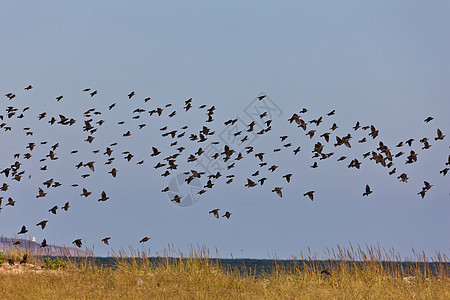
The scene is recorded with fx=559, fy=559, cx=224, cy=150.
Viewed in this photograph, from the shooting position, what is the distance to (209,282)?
17.0 metres

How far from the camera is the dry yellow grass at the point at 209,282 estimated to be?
14812 millimetres

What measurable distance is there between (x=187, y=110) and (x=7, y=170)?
22.8ft

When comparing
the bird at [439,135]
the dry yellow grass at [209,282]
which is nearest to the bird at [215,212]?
the dry yellow grass at [209,282]

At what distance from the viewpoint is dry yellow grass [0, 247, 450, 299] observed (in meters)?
14.8

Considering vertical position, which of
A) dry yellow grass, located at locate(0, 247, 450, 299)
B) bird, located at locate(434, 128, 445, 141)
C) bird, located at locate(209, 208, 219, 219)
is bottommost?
dry yellow grass, located at locate(0, 247, 450, 299)

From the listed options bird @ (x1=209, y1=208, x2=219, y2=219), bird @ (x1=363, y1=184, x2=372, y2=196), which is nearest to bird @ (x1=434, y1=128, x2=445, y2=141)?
bird @ (x1=363, y1=184, x2=372, y2=196)

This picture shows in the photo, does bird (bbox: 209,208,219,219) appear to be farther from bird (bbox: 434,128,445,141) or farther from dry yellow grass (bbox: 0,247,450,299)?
bird (bbox: 434,128,445,141)

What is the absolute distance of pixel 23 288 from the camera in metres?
15.3

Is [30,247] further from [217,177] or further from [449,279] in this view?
[449,279]

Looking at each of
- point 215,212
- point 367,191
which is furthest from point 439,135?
point 215,212

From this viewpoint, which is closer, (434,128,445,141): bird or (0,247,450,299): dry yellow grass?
(0,247,450,299): dry yellow grass

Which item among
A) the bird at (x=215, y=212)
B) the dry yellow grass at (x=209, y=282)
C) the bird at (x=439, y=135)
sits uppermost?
the bird at (x=439, y=135)

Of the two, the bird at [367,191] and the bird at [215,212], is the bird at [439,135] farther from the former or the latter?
the bird at [215,212]

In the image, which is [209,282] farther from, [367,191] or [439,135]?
Answer: [439,135]
